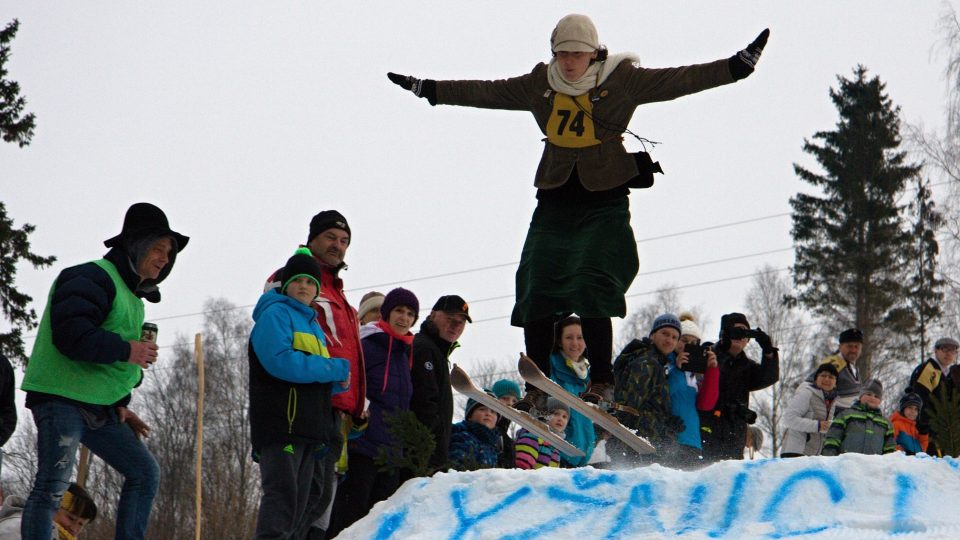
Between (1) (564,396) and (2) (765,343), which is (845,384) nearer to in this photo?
(2) (765,343)

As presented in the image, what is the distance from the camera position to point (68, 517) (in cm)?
726

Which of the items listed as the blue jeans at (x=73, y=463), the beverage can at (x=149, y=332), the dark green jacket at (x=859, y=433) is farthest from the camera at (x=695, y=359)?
the blue jeans at (x=73, y=463)

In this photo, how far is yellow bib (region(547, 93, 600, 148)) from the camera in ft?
22.6

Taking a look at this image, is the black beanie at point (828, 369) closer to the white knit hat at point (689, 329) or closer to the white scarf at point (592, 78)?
the white knit hat at point (689, 329)

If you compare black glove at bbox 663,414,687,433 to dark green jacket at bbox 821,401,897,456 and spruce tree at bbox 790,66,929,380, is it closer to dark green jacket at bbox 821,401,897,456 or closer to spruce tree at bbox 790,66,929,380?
dark green jacket at bbox 821,401,897,456

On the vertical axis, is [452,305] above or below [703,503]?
above

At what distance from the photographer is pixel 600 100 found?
686 centimetres

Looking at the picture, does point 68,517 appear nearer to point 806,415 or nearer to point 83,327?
point 83,327

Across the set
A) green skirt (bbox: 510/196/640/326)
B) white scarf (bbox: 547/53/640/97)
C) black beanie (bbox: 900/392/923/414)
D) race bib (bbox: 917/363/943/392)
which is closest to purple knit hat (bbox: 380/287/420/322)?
green skirt (bbox: 510/196/640/326)

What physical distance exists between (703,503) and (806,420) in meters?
4.36

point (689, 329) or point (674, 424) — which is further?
point (689, 329)

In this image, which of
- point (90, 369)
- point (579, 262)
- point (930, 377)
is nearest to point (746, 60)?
point (579, 262)

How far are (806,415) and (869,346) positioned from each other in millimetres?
22028

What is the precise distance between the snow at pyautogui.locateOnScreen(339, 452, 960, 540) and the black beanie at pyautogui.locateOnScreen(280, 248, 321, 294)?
1478mm
